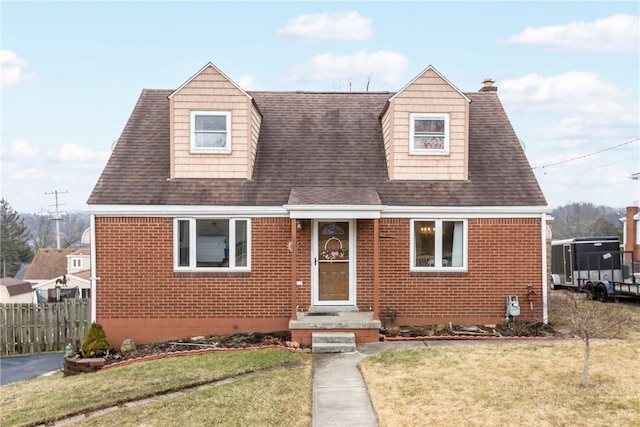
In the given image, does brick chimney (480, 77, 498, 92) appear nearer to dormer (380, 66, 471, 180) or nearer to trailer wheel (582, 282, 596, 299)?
dormer (380, 66, 471, 180)

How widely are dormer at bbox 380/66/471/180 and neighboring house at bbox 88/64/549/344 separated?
34mm

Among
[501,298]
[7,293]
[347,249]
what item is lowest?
[7,293]

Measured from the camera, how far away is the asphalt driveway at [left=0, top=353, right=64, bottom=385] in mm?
13898

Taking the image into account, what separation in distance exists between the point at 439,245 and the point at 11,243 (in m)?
63.0

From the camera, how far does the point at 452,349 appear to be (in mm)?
10945

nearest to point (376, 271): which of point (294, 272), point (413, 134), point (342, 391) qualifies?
point (294, 272)

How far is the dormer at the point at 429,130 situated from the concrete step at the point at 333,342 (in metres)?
4.41

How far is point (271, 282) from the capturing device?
43.3ft

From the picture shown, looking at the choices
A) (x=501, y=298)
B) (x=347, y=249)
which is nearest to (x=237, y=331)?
(x=347, y=249)

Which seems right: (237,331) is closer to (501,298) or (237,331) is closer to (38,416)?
(38,416)

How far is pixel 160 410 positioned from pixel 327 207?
19.1 feet

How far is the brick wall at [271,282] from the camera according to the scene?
42.7 ft

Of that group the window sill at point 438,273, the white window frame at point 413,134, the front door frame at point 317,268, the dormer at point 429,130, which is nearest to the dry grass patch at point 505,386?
the window sill at point 438,273

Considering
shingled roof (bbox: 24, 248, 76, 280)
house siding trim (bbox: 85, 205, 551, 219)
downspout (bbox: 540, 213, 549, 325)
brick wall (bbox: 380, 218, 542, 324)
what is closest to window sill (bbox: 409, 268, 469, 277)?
brick wall (bbox: 380, 218, 542, 324)
